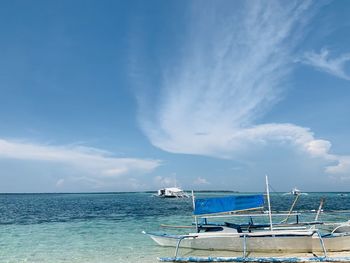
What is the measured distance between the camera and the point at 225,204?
2067cm

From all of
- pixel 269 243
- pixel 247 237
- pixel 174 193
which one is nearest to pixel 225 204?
pixel 247 237

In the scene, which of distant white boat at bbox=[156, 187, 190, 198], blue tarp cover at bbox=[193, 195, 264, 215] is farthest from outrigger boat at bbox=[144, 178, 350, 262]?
distant white boat at bbox=[156, 187, 190, 198]

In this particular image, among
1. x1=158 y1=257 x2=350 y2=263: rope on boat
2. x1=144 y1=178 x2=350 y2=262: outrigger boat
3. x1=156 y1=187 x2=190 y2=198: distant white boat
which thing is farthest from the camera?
x1=156 y1=187 x2=190 y2=198: distant white boat

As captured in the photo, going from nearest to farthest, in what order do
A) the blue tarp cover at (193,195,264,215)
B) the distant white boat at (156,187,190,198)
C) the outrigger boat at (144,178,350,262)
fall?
the outrigger boat at (144,178,350,262) < the blue tarp cover at (193,195,264,215) < the distant white boat at (156,187,190,198)

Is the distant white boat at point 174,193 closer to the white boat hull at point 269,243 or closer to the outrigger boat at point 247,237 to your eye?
the outrigger boat at point 247,237

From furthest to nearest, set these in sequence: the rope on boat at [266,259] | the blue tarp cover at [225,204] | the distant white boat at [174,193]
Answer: the distant white boat at [174,193], the blue tarp cover at [225,204], the rope on boat at [266,259]

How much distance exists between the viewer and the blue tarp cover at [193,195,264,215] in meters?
20.6

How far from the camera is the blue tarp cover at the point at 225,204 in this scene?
20609mm

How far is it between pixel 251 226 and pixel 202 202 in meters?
3.44

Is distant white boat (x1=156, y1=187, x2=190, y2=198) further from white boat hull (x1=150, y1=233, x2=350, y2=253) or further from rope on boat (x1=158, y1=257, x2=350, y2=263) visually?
rope on boat (x1=158, y1=257, x2=350, y2=263)

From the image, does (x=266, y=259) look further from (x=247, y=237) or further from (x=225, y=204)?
(x=225, y=204)

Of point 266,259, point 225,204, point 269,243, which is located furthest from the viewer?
point 225,204

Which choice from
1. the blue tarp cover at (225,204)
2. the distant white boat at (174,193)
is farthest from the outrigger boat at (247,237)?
the distant white boat at (174,193)

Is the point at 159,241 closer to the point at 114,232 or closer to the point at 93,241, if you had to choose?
the point at 93,241
